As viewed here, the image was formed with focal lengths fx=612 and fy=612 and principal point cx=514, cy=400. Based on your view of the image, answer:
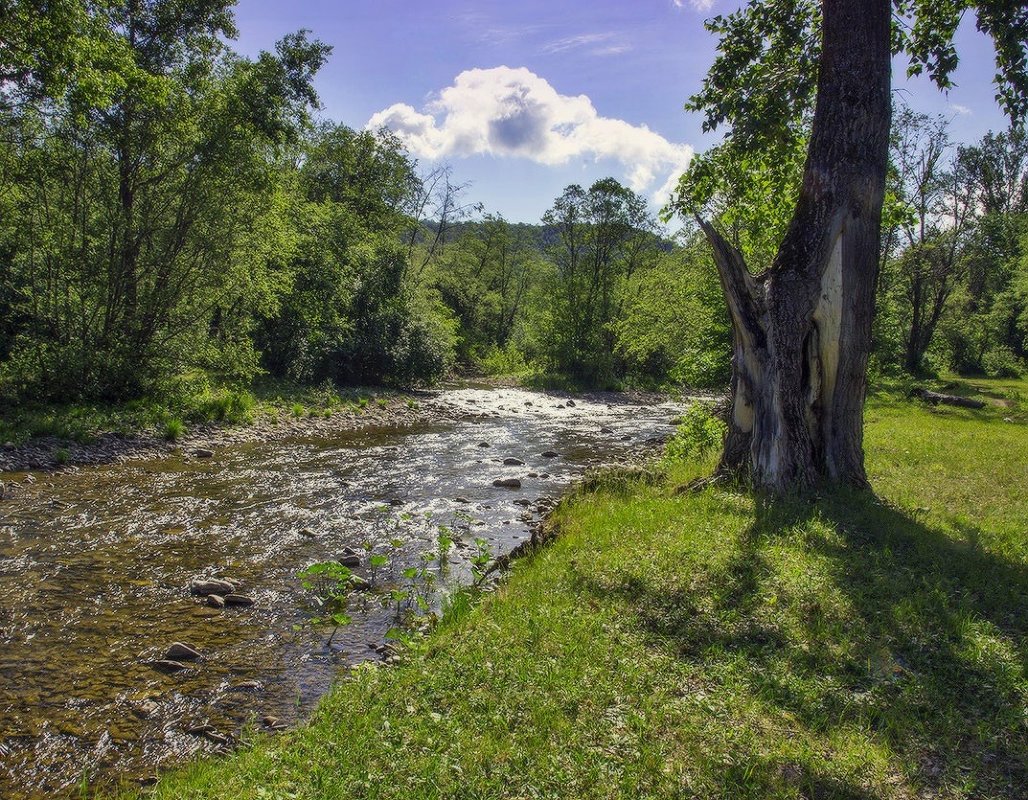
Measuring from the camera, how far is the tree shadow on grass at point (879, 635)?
4.02m

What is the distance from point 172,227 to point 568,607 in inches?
662

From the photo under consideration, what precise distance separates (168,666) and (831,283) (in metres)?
9.76

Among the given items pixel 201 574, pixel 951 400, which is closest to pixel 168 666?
pixel 201 574

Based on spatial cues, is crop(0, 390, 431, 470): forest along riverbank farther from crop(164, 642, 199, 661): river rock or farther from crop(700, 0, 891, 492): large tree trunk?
crop(700, 0, 891, 492): large tree trunk

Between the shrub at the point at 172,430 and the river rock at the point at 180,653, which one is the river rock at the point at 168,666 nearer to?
the river rock at the point at 180,653

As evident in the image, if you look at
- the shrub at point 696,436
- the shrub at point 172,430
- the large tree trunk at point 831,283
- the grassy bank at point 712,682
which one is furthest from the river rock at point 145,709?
the shrub at point 172,430

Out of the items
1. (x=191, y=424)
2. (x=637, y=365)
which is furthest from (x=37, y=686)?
(x=637, y=365)

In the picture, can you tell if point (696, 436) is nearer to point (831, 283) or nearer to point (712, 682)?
point (831, 283)

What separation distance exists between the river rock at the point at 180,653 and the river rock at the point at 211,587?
1.52 m

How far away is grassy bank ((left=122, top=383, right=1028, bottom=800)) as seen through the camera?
3.79 m

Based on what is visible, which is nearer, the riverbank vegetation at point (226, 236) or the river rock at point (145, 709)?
the river rock at point (145, 709)

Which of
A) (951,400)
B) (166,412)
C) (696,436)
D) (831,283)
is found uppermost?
(831,283)

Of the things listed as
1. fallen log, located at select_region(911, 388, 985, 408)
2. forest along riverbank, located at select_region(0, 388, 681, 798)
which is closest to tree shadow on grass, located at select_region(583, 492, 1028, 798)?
forest along riverbank, located at select_region(0, 388, 681, 798)

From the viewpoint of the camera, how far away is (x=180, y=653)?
6.35 metres
